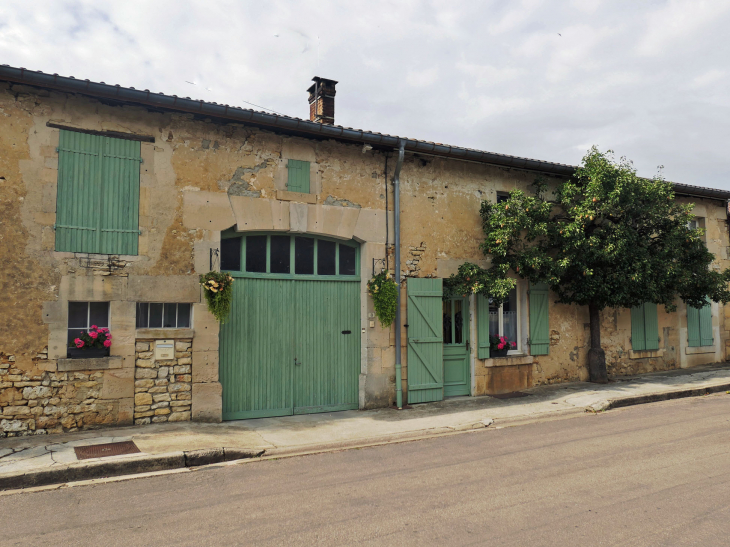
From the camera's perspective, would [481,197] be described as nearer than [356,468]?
No

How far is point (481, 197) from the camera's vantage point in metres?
9.86

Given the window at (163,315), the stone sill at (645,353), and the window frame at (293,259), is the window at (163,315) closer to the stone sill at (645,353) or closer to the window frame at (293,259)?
the window frame at (293,259)

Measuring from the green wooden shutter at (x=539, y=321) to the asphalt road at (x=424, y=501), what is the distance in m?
3.80

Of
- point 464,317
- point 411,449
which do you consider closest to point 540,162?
point 464,317

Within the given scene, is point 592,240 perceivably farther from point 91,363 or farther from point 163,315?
point 91,363

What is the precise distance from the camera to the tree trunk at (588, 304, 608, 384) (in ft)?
35.0

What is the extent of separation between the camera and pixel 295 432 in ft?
22.8

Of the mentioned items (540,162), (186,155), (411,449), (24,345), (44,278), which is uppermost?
(540,162)

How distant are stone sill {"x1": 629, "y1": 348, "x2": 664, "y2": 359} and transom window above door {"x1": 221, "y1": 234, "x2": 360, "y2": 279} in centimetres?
700

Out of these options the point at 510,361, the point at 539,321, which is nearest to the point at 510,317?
the point at 539,321

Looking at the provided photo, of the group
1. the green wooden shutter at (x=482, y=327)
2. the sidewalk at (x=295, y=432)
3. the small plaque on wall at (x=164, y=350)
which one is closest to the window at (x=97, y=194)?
the small plaque on wall at (x=164, y=350)

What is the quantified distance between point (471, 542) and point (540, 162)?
791 cm

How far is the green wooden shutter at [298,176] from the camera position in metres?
8.09

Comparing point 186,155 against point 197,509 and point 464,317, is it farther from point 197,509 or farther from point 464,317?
point 464,317
